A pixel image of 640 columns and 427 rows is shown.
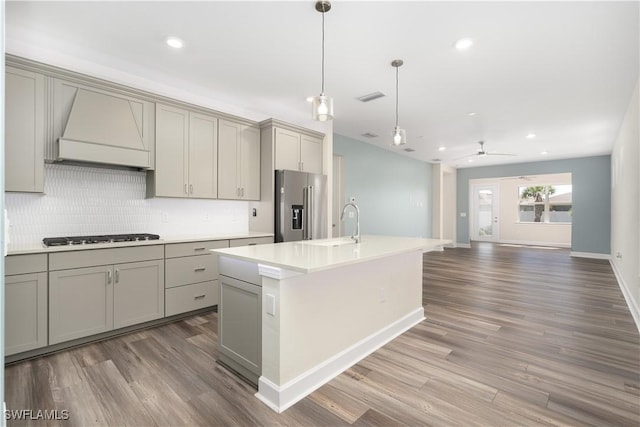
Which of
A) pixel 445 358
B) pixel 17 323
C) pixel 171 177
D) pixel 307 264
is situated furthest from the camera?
pixel 171 177

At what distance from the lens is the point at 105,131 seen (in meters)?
2.90

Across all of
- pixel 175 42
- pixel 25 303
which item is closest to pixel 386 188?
pixel 175 42

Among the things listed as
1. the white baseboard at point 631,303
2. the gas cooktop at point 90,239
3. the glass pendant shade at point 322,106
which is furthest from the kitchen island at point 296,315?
the white baseboard at point 631,303

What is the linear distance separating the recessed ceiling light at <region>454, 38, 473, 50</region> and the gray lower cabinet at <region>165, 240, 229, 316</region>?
3053 millimetres

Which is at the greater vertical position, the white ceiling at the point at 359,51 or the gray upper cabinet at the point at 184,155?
the white ceiling at the point at 359,51

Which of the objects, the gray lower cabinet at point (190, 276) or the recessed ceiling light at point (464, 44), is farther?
the gray lower cabinet at point (190, 276)

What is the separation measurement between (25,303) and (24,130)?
1372mm

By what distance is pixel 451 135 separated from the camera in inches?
238

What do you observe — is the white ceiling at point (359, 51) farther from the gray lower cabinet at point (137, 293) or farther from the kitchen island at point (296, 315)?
the gray lower cabinet at point (137, 293)

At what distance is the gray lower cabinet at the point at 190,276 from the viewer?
320 cm

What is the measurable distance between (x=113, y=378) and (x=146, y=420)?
636mm

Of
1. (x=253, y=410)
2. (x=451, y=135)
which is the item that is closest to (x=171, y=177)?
(x=253, y=410)

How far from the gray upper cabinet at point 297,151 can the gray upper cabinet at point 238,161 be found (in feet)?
1.02

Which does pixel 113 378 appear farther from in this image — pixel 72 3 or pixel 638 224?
pixel 638 224
